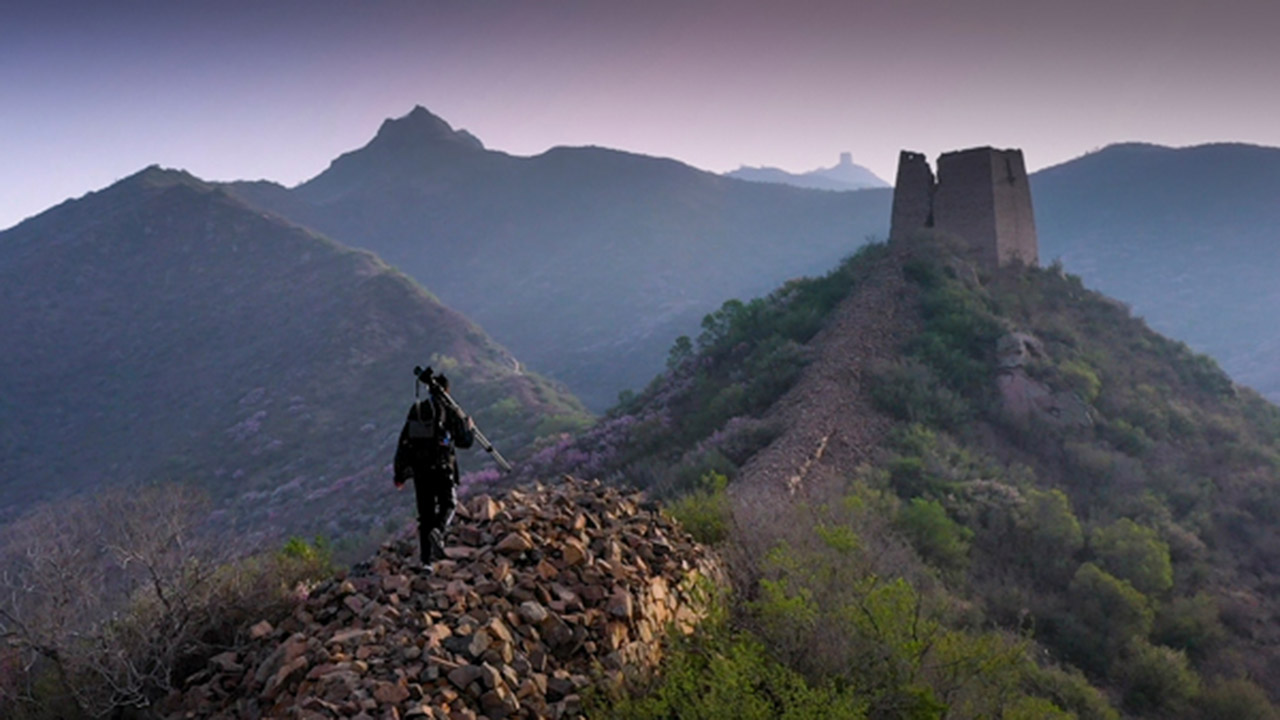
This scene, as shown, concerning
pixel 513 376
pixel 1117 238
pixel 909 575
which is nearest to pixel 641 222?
pixel 1117 238

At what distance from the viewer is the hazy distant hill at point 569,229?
7875 cm

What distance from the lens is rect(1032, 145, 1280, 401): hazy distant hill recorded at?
196ft

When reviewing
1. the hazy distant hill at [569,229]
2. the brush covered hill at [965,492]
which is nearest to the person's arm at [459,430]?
the brush covered hill at [965,492]

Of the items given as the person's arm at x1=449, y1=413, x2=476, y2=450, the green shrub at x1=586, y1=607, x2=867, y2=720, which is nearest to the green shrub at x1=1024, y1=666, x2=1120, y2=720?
the green shrub at x1=586, y1=607, x2=867, y2=720

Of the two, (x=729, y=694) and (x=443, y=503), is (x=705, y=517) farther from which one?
(x=729, y=694)

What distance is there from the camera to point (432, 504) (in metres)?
6.45

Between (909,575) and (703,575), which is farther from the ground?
(703,575)

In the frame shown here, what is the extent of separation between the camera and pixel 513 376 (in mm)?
40781

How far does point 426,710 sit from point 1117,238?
85.0 m

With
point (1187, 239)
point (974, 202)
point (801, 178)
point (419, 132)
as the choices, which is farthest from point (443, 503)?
point (801, 178)

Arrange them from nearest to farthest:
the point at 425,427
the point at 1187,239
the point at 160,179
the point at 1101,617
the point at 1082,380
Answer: the point at 425,427
the point at 1101,617
the point at 1082,380
the point at 160,179
the point at 1187,239

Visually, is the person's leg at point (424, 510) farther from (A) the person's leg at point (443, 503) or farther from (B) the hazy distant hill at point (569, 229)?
(B) the hazy distant hill at point (569, 229)

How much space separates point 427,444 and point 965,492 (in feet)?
34.4

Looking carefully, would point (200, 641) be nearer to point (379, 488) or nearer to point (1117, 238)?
point (379, 488)
